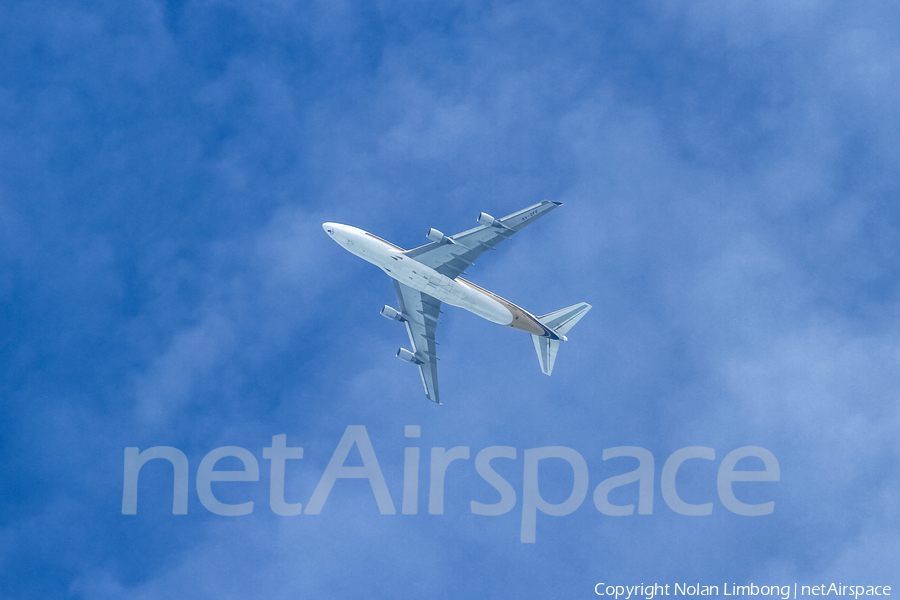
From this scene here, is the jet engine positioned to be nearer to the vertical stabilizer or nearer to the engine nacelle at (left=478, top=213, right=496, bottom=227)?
the engine nacelle at (left=478, top=213, right=496, bottom=227)

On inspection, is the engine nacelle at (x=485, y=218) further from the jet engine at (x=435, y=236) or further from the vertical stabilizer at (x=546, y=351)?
the vertical stabilizer at (x=546, y=351)

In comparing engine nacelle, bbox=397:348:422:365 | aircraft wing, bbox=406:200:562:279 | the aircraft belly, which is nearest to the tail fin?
the aircraft belly

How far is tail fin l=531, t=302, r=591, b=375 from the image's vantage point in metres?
81.1

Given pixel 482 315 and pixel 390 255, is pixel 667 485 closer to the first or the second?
pixel 482 315

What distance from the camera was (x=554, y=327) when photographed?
81125mm

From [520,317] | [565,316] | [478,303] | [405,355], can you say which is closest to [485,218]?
[478,303]

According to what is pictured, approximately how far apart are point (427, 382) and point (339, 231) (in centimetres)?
2334

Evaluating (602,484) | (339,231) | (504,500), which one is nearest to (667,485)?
(602,484)

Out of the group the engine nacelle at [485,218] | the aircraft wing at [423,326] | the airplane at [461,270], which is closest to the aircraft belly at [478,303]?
the airplane at [461,270]

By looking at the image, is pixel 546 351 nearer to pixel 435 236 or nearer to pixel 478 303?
pixel 478 303

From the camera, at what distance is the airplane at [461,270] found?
73.3m

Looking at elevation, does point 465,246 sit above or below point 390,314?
above

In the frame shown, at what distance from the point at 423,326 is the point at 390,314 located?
4.57 m

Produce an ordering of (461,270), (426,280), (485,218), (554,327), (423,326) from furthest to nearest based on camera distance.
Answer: (423,326) → (554,327) → (461,270) → (426,280) → (485,218)
